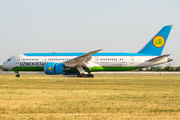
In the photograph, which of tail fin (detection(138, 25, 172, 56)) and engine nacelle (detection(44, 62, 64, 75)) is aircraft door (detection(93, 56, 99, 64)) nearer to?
engine nacelle (detection(44, 62, 64, 75))

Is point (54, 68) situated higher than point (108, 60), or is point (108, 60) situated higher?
point (108, 60)

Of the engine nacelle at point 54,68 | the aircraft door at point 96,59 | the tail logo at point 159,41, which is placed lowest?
the engine nacelle at point 54,68

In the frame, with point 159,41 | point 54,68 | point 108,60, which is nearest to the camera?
point 54,68

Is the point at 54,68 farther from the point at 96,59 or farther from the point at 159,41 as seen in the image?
the point at 159,41

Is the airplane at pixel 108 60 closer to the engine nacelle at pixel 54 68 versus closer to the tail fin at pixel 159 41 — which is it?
the tail fin at pixel 159 41

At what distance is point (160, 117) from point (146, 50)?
28565mm

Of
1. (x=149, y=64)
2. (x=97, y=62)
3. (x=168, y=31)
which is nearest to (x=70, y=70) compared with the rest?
(x=97, y=62)

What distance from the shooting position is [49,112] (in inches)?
320

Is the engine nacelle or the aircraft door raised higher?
the aircraft door

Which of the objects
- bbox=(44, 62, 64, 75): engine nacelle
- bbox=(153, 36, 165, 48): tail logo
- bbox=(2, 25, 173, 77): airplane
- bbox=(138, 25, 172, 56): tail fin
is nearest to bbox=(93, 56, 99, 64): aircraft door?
bbox=(2, 25, 173, 77): airplane

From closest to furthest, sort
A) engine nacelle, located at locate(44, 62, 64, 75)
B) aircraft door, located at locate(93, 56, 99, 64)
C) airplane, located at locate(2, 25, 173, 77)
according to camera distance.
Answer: engine nacelle, located at locate(44, 62, 64, 75) → airplane, located at locate(2, 25, 173, 77) → aircraft door, located at locate(93, 56, 99, 64)

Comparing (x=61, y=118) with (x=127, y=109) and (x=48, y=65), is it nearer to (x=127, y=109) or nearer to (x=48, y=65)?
(x=127, y=109)

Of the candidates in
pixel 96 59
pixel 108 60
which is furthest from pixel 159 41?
pixel 96 59

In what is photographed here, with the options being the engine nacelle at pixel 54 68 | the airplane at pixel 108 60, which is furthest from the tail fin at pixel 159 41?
the engine nacelle at pixel 54 68
